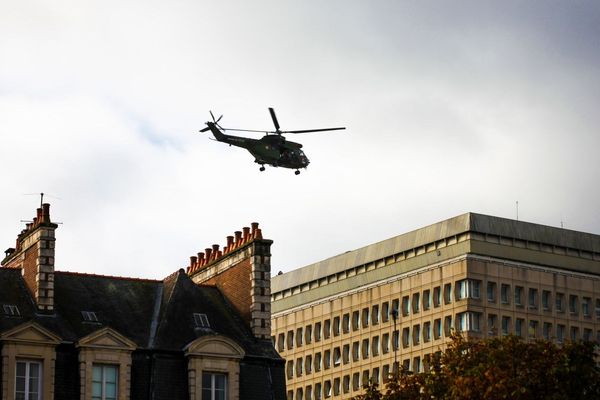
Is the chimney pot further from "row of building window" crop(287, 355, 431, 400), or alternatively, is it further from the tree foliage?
"row of building window" crop(287, 355, 431, 400)

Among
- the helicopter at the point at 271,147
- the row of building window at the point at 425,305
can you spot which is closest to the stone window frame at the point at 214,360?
the helicopter at the point at 271,147

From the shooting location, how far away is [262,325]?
7812cm

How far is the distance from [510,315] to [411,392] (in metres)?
95.4

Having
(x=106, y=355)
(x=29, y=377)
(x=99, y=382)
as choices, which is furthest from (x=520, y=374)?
(x=29, y=377)

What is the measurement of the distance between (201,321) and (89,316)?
5.05 m

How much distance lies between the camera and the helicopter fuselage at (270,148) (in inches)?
4227

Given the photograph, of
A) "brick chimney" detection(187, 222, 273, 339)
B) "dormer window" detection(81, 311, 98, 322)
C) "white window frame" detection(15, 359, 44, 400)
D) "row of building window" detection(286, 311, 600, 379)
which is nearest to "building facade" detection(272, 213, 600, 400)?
"row of building window" detection(286, 311, 600, 379)

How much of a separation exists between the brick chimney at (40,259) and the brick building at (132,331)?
0.04 meters

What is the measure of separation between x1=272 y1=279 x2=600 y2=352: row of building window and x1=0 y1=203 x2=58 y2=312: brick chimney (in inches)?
3535

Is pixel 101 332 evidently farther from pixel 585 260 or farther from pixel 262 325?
pixel 585 260

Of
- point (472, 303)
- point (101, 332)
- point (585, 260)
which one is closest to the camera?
point (101, 332)

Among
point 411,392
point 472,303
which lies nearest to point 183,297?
point 411,392

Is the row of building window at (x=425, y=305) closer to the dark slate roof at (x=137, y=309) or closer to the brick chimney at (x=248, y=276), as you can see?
the brick chimney at (x=248, y=276)

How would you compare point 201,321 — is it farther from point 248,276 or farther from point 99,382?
point 99,382
